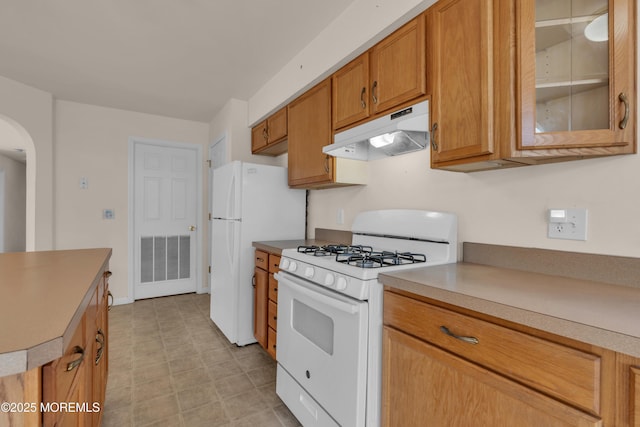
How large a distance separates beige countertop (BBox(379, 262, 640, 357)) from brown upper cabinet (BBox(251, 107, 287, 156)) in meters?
1.96

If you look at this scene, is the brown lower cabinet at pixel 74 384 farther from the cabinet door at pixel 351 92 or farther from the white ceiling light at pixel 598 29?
the white ceiling light at pixel 598 29

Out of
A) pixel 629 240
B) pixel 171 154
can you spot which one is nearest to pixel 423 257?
pixel 629 240

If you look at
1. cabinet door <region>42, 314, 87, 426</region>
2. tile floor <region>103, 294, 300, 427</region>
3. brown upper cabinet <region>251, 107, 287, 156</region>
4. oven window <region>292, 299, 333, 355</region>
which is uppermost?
brown upper cabinet <region>251, 107, 287, 156</region>

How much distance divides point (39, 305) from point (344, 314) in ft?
3.34

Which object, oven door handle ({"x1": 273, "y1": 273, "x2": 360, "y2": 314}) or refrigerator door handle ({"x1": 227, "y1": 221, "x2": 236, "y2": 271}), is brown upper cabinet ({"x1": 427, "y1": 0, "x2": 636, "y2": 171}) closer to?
oven door handle ({"x1": 273, "y1": 273, "x2": 360, "y2": 314})

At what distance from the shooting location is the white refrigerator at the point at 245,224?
257 centimetres

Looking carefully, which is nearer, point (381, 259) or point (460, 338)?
point (460, 338)

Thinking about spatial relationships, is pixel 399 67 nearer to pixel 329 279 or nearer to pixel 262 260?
pixel 329 279

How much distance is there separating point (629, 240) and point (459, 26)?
3.46ft

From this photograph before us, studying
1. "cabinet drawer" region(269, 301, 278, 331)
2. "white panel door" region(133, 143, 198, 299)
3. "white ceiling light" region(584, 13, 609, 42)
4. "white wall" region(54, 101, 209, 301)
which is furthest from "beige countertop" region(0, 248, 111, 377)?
"white panel door" region(133, 143, 198, 299)

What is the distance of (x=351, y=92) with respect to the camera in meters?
1.96

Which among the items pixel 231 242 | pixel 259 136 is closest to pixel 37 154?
pixel 259 136

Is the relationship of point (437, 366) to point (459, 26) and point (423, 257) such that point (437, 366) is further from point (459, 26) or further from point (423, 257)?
point (459, 26)

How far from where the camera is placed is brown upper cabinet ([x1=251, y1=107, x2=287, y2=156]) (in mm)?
2808
